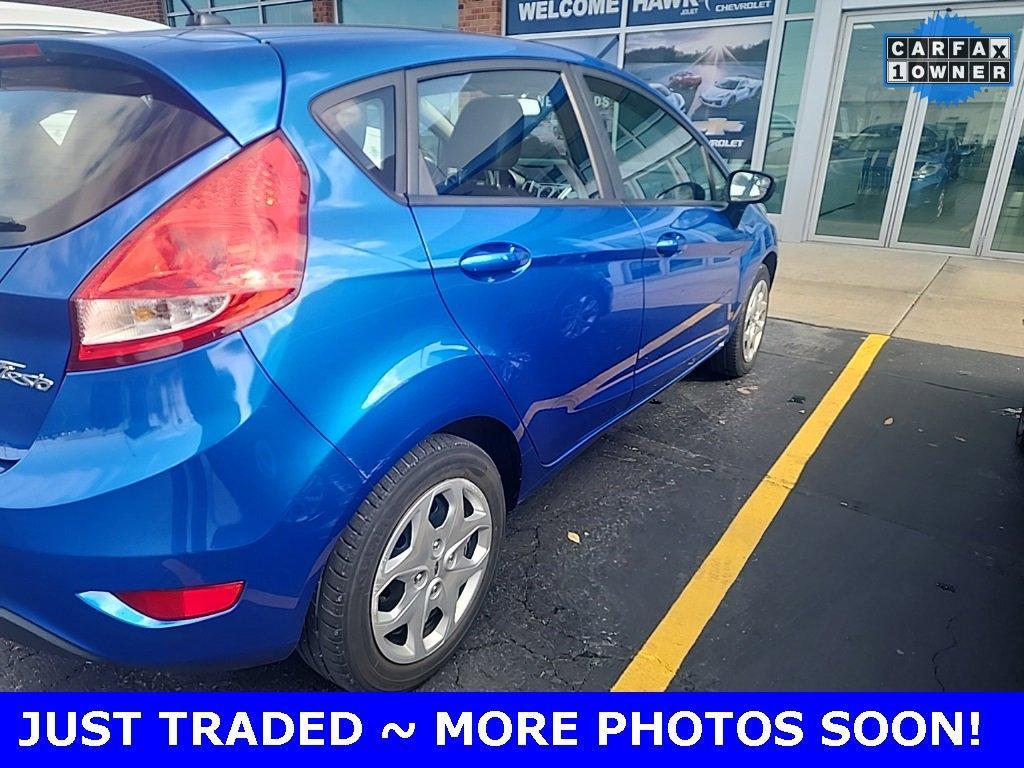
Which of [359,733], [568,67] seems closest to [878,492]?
[568,67]

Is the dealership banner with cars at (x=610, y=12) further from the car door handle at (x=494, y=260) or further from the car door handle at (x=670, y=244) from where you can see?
the car door handle at (x=494, y=260)

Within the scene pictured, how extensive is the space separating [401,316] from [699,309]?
6.36 ft

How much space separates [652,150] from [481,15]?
8172 mm

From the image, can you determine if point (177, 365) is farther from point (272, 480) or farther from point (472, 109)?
point (472, 109)

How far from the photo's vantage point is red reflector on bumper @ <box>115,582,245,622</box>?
1451mm

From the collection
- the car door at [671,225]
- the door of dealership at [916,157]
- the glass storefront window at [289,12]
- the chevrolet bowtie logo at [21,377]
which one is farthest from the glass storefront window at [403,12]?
the chevrolet bowtie logo at [21,377]

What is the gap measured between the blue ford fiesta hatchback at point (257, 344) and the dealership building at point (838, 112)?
24.4ft

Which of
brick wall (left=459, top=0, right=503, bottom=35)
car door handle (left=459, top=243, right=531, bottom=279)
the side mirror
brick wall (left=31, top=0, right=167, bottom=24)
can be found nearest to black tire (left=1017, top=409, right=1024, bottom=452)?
the side mirror

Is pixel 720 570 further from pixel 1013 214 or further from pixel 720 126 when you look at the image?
pixel 720 126

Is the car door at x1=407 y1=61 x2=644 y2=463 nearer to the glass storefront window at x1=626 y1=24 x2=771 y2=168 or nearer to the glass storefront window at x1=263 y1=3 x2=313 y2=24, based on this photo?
the glass storefront window at x1=626 y1=24 x2=771 y2=168

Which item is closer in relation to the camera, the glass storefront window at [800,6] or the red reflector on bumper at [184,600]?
the red reflector on bumper at [184,600]

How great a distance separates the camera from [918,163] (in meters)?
8.05

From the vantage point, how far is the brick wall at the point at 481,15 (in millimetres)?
9992

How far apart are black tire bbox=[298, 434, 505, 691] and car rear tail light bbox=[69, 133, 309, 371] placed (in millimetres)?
505
